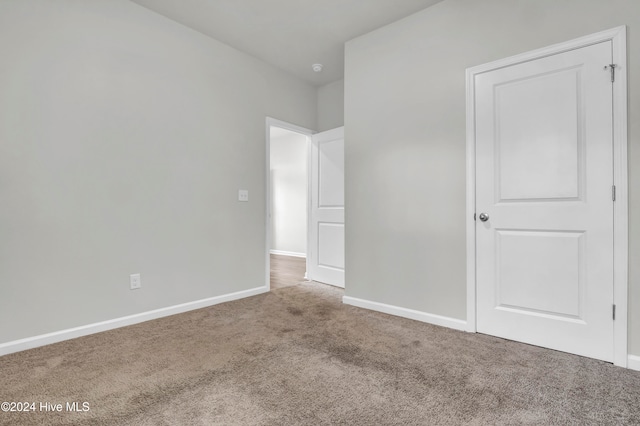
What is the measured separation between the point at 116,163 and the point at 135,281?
1007 millimetres

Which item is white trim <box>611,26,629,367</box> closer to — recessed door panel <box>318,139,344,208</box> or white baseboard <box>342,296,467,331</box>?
white baseboard <box>342,296,467,331</box>

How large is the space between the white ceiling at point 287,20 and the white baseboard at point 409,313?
263 centimetres

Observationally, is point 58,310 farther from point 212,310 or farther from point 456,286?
point 456,286

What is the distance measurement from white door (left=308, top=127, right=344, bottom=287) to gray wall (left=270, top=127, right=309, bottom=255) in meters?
2.53

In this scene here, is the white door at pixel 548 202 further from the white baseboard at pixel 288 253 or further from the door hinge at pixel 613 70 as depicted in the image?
the white baseboard at pixel 288 253

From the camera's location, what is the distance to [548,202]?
221cm

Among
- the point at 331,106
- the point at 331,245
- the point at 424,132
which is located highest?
the point at 331,106

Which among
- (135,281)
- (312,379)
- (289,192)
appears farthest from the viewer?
(289,192)

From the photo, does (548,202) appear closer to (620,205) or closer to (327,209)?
(620,205)

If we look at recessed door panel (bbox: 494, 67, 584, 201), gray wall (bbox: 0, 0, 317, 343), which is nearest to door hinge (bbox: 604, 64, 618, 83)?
recessed door panel (bbox: 494, 67, 584, 201)

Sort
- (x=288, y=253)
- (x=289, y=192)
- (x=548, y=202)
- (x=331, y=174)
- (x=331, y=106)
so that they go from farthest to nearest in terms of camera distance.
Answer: (x=289, y=192)
(x=288, y=253)
(x=331, y=106)
(x=331, y=174)
(x=548, y=202)

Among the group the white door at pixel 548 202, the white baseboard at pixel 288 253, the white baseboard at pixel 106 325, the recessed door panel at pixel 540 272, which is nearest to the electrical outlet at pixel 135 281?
the white baseboard at pixel 106 325

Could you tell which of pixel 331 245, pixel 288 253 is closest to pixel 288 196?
pixel 288 253

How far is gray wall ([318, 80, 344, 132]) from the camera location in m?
4.25
